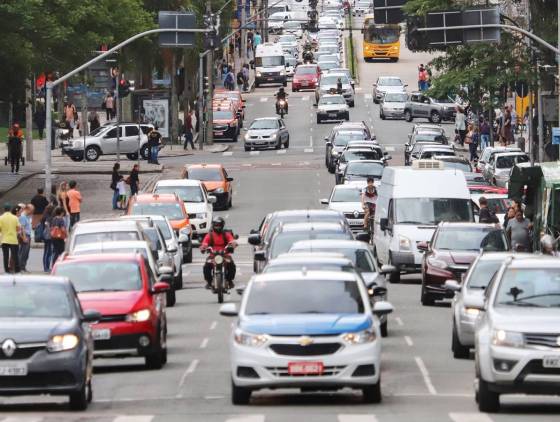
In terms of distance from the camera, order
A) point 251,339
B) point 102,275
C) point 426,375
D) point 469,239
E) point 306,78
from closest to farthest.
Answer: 1. point 251,339
2. point 426,375
3. point 102,275
4. point 469,239
5. point 306,78

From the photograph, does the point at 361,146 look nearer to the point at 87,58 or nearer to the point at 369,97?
the point at 87,58

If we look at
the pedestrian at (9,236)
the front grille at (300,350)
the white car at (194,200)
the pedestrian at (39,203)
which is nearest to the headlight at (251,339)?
the front grille at (300,350)

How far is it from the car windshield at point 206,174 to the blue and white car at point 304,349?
40449 millimetres

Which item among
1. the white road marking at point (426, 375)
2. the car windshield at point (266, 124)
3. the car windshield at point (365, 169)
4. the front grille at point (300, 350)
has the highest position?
the car windshield at point (266, 124)

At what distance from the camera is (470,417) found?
19578 millimetres

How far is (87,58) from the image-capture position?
71500 millimetres

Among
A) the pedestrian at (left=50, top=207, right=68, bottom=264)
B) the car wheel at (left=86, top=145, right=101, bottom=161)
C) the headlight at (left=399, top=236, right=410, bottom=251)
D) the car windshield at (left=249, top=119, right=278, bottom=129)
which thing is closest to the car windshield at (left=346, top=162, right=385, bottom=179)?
the pedestrian at (left=50, top=207, right=68, bottom=264)

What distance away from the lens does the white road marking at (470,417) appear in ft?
63.4

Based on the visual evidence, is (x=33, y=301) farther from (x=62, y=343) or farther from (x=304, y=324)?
(x=304, y=324)

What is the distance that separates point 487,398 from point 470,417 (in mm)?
397

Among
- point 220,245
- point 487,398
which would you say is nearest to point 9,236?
point 220,245

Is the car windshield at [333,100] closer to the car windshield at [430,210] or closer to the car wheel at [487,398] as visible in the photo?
the car windshield at [430,210]

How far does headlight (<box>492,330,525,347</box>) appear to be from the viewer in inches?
766

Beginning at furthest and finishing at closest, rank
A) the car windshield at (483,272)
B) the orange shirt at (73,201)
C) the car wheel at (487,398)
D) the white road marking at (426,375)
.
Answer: the orange shirt at (73,201), the car windshield at (483,272), the white road marking at (426,375), the car wheel at (487,398)
